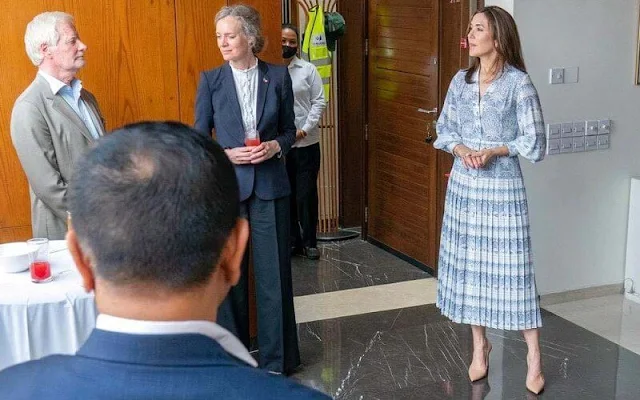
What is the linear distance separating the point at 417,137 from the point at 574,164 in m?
1.10

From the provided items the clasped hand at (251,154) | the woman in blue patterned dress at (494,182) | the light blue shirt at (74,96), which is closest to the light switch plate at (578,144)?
the woman in blue patterned dress at (494,182)

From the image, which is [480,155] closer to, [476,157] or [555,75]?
[476,157]

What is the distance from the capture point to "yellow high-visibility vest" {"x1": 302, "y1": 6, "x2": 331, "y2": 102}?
18.8 feet

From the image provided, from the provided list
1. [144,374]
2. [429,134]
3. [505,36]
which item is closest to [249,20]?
[505,36]

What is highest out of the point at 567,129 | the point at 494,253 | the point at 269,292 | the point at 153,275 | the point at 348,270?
the point at 153,275

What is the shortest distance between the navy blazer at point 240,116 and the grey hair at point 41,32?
631mm

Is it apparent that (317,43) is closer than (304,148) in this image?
No

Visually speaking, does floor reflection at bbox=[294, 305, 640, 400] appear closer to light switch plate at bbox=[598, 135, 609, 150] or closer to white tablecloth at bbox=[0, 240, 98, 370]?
light switch plate at bbox=[598, 135, 609, 150]

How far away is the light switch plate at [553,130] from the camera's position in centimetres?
438

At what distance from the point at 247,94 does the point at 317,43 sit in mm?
2351

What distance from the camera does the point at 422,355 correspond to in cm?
390

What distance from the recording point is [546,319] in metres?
4.36

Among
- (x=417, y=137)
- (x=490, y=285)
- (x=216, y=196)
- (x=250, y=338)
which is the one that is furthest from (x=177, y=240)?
(x=417, y=137)

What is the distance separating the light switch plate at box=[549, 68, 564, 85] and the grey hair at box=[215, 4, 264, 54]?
66.9 inches
